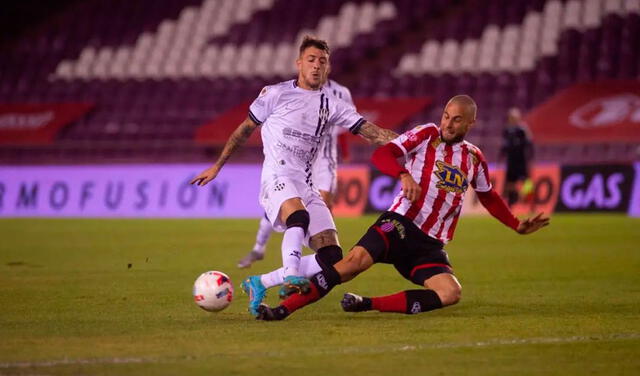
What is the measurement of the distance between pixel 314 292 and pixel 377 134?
1.48 m

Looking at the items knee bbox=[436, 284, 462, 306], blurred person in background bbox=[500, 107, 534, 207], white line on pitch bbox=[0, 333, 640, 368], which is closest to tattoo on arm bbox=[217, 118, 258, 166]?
knee bbox=[436, 284, 462, 306]

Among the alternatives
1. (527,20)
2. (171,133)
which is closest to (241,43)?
(171,133)

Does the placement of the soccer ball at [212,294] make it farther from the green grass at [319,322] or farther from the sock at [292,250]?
the sock at [292,250]

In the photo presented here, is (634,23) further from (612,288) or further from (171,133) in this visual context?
(612,288)

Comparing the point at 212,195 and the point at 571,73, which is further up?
the point at 571,73

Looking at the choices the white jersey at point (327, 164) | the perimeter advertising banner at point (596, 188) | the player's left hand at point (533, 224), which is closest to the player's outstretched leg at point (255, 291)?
the player's left hand at point (533, 224)

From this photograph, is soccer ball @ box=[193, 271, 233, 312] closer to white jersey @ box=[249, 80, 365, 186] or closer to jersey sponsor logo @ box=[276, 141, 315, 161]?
white jersey @ box=[249, 80, 365, 186]

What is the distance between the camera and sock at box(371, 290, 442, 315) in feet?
24.7

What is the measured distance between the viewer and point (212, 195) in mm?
22188

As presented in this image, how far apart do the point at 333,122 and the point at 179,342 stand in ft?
8.33

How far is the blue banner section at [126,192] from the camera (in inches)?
867

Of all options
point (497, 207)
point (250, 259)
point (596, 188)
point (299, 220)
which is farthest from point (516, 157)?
point (299, 220)

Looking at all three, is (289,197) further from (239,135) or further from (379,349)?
(379,349)

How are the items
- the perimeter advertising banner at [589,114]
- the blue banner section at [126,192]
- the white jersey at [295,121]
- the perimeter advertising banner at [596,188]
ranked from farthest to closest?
the perimeter advertising banner at [589,114]
the blue banner section at [126,192]
the perimeter advertising banner at [596,188]
the white jersey at [295,121]
